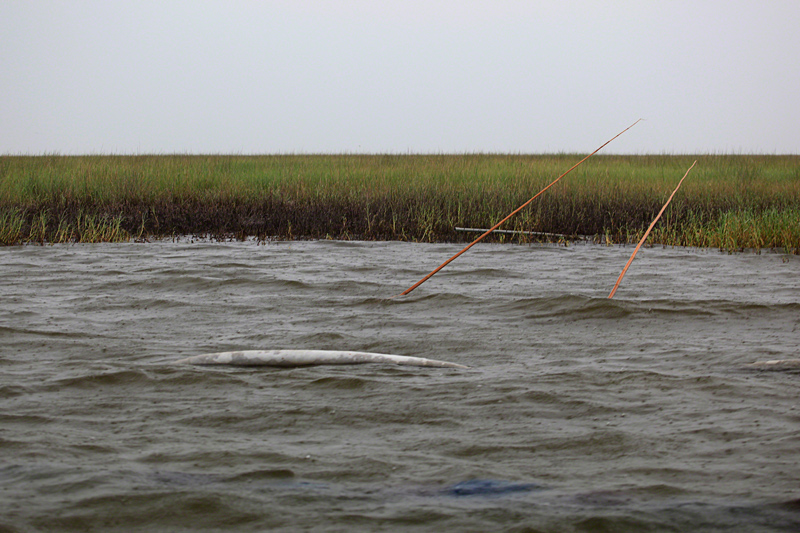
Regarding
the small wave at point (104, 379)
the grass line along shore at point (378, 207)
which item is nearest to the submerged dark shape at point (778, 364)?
the small wave at point (104, 379)

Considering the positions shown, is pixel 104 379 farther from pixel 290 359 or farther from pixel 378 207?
pixel 378 207

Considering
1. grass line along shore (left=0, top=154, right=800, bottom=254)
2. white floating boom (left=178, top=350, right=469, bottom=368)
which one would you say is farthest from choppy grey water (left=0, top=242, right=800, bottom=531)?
grass line along shore (left=0, top=154, right=800, bottom=254)

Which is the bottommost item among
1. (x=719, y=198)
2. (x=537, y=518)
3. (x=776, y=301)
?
(x=537, y=518)

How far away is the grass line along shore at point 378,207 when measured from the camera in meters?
11.5

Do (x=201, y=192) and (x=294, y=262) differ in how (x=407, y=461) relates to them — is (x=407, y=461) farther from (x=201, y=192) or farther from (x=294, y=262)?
(x=201, y=192)

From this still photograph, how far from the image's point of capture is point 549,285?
24.7 ft

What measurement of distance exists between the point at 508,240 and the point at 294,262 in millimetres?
3698

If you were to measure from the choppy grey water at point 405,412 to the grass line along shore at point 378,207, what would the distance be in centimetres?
434

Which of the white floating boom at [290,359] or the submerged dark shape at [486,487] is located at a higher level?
the white floating boom at [290,359]

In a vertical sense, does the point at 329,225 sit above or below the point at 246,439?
above

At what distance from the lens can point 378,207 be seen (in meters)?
13.1

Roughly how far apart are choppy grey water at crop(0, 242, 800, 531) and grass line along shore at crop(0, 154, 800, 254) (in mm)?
4340

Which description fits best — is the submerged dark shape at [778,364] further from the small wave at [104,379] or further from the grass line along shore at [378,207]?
the grass line along shore at [378,207]

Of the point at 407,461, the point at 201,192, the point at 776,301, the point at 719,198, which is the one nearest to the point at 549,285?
the point at 776,301
